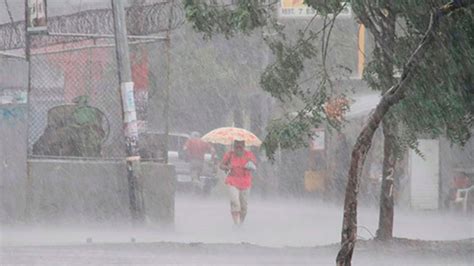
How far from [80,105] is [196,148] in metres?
12.9

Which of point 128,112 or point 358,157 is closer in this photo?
point 358,157

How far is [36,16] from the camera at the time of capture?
16203mm

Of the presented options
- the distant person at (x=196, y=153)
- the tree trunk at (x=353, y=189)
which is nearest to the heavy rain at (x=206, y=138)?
the tree trunk at (x=353, y=189)

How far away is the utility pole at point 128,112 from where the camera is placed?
16.6 metres

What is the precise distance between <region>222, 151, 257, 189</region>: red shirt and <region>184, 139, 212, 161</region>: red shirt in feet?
34.7

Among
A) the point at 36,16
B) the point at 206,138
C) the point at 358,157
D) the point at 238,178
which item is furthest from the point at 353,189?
the point at 206,138

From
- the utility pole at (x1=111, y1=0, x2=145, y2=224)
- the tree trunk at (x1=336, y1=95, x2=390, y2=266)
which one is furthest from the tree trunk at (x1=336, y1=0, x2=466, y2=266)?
the utility pole at (x1=111, y1=0, x2=145, y2=224)

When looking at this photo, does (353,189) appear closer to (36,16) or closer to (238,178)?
(36,16)

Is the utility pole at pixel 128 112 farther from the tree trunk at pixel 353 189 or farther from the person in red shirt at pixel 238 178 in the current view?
the tree trunk at pixel 353 189

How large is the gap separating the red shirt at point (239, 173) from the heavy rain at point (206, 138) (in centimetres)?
2

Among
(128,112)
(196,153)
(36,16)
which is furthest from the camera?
(196,153)

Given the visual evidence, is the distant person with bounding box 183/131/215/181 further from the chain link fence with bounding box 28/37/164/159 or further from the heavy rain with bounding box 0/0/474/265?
the chain link fence with bounding box 28/37/164/159

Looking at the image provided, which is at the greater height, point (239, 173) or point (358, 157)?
point (358, 157)

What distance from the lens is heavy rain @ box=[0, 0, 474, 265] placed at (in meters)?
10.9
